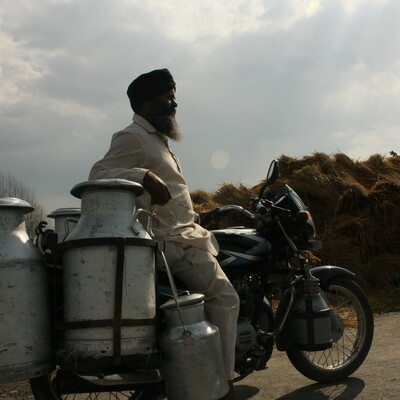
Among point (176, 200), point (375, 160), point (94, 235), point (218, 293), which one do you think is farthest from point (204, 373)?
point (375, 160)

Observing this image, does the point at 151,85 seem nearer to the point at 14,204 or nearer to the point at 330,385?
the point at 14,204

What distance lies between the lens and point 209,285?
2852 mm

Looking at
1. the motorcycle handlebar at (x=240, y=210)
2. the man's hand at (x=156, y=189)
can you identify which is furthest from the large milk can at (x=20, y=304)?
the motorcycle handlebar at (x=240, y=210)

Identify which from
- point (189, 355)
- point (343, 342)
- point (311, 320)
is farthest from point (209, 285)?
point (343, 342)

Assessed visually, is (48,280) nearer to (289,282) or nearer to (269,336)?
(269,336)

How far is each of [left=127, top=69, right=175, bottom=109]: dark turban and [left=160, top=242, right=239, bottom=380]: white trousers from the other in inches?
38.7

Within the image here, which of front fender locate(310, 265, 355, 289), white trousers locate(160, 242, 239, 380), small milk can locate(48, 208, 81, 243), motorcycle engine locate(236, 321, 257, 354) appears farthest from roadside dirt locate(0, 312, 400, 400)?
small milk can locate(48, 208, 81, 243)

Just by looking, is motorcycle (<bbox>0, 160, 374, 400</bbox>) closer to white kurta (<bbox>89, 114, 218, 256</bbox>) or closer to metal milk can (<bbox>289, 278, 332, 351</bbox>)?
metal milk can (<bbox>289, 278, 332, 351</bbox>)

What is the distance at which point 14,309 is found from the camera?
7.25 feet

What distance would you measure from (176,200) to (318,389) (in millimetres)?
1630

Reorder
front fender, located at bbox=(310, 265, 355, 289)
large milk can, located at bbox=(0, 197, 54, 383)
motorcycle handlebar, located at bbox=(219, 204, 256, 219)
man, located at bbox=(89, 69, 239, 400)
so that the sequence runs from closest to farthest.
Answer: large milk can, located at bbox=(0, 197, 54, 383), man, located at bbox=(89, 69, 239, 400), motorcycle handlebar, located at bbox=(219, 204, 256, 219), front fender, located at bbox=(310, 265, 355, 289)

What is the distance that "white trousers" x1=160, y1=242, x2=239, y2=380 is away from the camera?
2829 millimetres

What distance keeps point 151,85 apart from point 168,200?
0.91m

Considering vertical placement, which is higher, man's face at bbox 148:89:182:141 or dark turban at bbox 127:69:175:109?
dark turban at bbox 127:69:175:109
